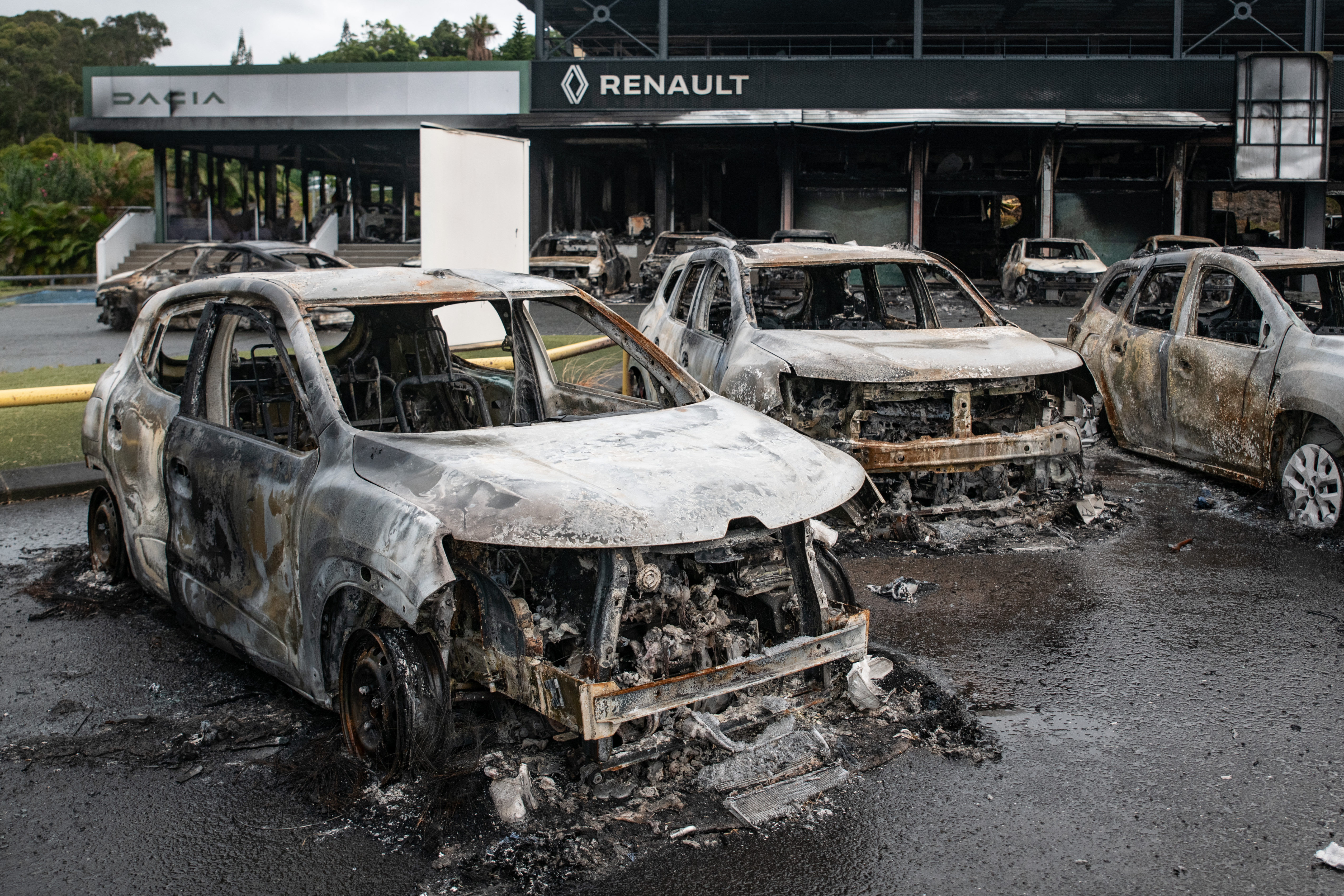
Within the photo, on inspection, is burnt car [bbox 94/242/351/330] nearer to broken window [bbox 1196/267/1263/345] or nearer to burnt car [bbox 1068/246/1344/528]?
burnt car [bbox 1068/246/1344/528]

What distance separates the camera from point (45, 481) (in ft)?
25.9

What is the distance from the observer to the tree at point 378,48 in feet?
205

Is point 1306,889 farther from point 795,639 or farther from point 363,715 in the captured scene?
point 363,715

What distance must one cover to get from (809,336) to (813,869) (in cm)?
440

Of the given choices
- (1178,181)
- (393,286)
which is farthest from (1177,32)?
(393,286)

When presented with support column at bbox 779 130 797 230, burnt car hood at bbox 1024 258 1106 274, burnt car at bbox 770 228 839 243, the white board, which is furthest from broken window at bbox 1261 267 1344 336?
support column at bbox 779 130 797 230

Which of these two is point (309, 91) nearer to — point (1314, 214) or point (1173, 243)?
point (1173, 243)

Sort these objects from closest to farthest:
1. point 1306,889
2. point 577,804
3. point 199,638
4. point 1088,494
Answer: point 1306,889
point 577,804
point 199,638
point 1088,494

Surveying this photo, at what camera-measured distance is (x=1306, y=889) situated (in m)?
3.07

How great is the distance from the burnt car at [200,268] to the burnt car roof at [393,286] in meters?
11.4

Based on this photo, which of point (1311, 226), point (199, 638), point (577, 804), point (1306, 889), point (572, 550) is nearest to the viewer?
point (1306, 889)

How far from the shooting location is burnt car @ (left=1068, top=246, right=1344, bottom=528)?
6691mm

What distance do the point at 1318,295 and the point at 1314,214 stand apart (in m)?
19.9

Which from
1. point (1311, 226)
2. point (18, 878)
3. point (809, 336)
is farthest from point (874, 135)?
point (18, 878)
